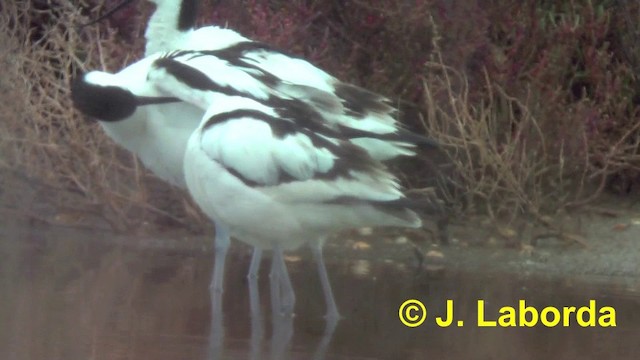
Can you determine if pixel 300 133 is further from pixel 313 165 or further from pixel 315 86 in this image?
pixel 315 86

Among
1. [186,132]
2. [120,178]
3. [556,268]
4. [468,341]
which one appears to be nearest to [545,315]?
[468,341]

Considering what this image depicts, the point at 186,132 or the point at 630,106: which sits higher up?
the point at 630,106

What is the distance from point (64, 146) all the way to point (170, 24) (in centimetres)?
154

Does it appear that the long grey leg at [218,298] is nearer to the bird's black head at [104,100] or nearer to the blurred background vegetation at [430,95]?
the bird's black head at [104,100]

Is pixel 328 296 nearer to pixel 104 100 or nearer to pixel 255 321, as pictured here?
pixel 255 321

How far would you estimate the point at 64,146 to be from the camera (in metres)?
9.60

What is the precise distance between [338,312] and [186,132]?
48.7 inches

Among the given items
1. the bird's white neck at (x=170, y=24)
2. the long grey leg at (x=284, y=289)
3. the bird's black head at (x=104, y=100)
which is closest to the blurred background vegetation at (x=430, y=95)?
the bird's white neck at (x=170, y=24)

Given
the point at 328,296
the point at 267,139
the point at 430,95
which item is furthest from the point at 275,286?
the point at 430,95

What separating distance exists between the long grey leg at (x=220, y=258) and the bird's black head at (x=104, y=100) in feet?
2.51

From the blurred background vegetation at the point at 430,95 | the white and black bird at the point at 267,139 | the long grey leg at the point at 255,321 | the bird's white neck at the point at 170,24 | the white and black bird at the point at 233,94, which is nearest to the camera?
the long grey leg at the point at 255,321

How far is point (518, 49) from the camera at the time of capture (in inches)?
400

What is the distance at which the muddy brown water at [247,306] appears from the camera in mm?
6602

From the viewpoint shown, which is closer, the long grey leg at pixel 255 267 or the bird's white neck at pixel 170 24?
the long grey leg at pixel 255 267
